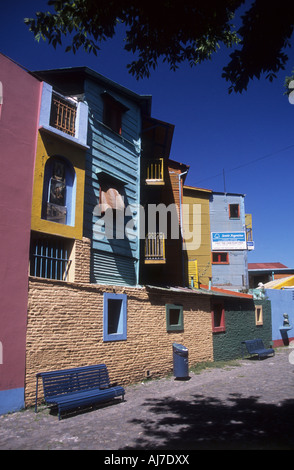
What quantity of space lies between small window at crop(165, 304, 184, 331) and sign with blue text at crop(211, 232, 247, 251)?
14.2m

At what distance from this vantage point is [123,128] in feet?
41.5

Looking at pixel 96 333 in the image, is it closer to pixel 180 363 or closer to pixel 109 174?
pixel 180 363

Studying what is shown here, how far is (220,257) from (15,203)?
20845 millimetres

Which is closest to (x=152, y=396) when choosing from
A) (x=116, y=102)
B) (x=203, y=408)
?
(x=203, y=408)

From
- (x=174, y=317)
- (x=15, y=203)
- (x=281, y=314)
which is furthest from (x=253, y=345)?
(x=15, y=203)

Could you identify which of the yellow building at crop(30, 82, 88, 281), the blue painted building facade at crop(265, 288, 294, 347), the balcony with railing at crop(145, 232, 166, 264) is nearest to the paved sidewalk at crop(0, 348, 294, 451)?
the yellow building at crop(30, 82, 88, 281)

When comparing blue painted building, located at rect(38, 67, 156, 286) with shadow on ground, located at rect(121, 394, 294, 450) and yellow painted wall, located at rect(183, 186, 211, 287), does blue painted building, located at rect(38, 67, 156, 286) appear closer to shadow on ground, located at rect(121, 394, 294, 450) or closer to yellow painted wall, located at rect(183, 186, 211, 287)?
Answer: shadow on ground, located at rect(121, 394, 294, 450)

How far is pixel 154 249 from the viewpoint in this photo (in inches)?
544

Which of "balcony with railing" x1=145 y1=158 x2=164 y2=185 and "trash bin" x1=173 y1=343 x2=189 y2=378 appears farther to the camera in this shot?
"balcony with railing" x1=145 y1=158 x2=164 y2=185

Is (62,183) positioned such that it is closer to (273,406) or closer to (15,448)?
(15,448)

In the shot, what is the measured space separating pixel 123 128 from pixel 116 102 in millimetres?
943

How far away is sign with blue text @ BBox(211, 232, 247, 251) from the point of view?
2642 cm

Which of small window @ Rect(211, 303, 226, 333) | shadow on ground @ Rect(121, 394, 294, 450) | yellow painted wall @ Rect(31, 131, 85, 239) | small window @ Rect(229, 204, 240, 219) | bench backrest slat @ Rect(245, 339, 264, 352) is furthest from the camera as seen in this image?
small window @ Rect(229, 204, 240, 219)

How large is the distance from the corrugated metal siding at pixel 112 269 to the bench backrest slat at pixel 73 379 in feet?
8.80
